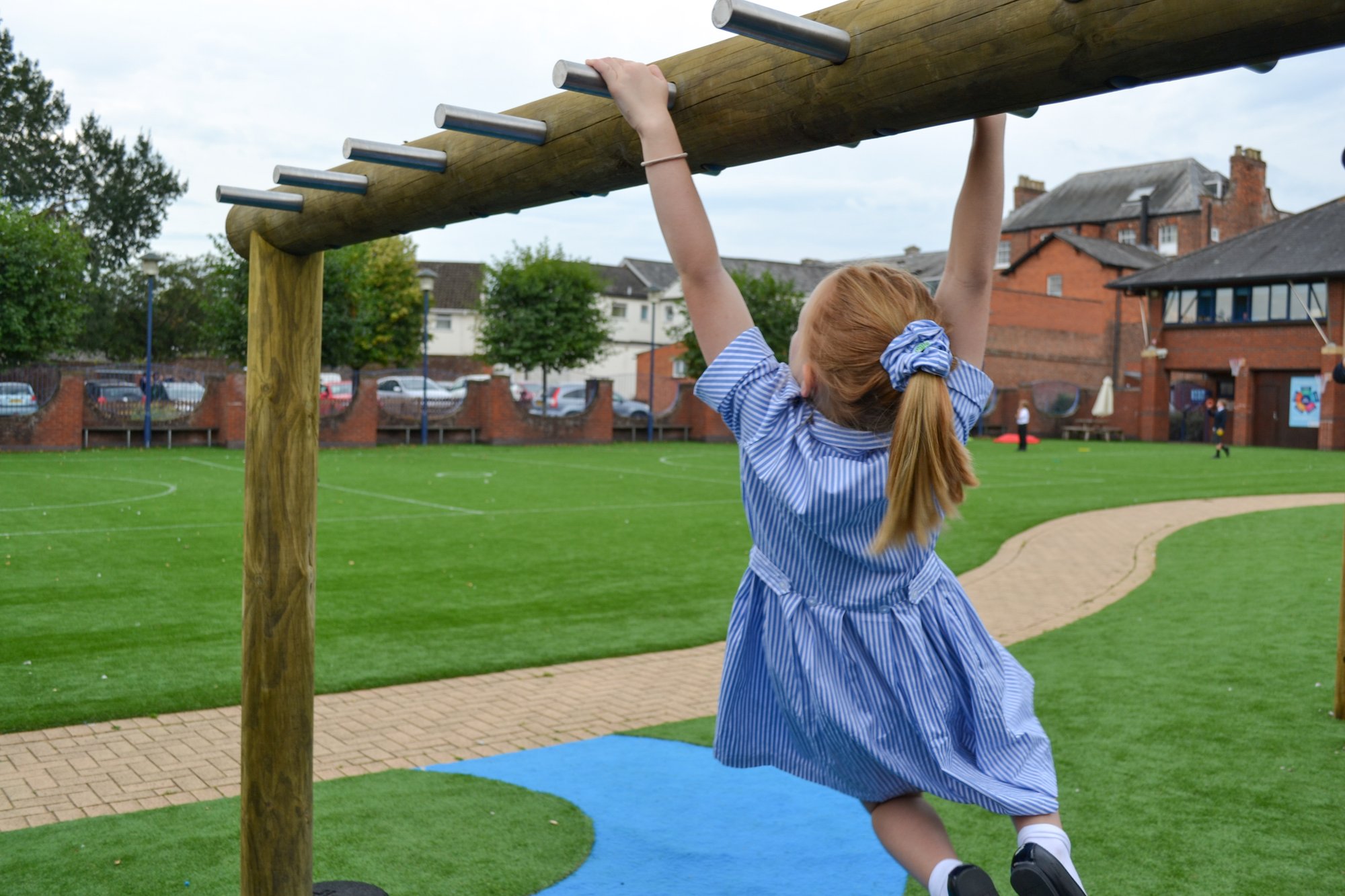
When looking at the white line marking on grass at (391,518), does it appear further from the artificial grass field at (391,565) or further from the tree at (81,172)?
the tree at (81,172)

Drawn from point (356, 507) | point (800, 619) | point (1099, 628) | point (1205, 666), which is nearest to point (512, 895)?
point (800, 619)

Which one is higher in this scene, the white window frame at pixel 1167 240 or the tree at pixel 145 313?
the white window frame at pixel 1167 240

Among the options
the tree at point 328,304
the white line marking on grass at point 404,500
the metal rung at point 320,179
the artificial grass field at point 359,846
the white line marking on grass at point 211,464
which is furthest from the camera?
the tree at point 328,304

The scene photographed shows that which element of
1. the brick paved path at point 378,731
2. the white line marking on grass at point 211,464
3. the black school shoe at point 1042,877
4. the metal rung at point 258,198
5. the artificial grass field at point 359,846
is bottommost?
the brick paved path at point 378,731

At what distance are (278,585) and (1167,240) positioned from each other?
66914 millimetres

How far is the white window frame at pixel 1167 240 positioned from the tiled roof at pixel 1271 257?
15.9 m

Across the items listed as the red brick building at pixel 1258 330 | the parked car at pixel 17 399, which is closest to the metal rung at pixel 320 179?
the parked car at pixel 17 399

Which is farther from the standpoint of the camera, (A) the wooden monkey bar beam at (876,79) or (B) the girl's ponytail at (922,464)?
(B) the girl's ponytail at (922,464)

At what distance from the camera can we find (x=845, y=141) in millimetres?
2152

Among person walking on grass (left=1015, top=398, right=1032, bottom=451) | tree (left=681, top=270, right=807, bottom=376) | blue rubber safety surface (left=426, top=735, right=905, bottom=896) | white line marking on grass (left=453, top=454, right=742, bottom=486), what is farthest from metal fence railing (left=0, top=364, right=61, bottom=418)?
person walking on grass (left=1015, top=398, right=1032, bottom=451)

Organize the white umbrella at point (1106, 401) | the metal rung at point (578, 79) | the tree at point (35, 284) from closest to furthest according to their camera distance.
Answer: the metal rung at point (578, 79)
the tree at point (35, 284)
the white umbrella at point (1106, 401)

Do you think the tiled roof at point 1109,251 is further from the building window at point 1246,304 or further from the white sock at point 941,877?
the white sock at point 941,877

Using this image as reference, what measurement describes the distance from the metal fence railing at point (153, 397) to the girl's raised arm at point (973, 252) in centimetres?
2888

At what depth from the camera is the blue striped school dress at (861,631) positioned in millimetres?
2301
